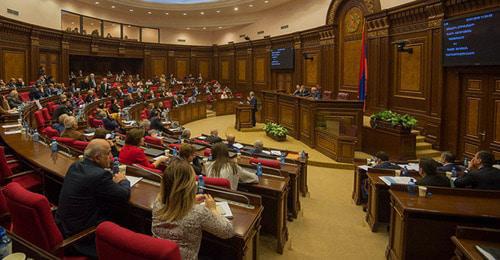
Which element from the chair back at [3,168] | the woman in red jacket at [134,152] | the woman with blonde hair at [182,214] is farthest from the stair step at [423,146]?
the chair back at [3,168]

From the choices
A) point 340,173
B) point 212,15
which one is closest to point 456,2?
point 340,173

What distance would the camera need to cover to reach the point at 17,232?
2402 millimetres

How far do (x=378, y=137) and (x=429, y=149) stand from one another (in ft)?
3.77

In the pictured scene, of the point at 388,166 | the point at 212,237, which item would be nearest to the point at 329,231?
the point at 388,166

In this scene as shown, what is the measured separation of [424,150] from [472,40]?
2.49 metres

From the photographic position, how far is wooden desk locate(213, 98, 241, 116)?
16797mm

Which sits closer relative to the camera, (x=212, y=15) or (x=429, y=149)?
(x=429, y=149)

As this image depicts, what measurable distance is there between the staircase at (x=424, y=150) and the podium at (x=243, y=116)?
584cm

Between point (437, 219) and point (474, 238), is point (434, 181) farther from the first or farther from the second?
point (474, 238)

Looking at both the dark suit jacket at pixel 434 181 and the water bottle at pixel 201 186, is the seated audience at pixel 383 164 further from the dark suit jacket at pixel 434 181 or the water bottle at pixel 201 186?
the water bottle at pixel 201 186

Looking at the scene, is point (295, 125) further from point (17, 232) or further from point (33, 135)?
point (17, 232)

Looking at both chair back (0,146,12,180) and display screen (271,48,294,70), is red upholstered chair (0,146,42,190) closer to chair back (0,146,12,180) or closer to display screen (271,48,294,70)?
chair back (0,146,12,180)

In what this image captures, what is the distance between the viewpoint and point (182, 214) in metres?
2.17

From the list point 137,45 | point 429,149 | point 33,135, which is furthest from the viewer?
point 137,45
